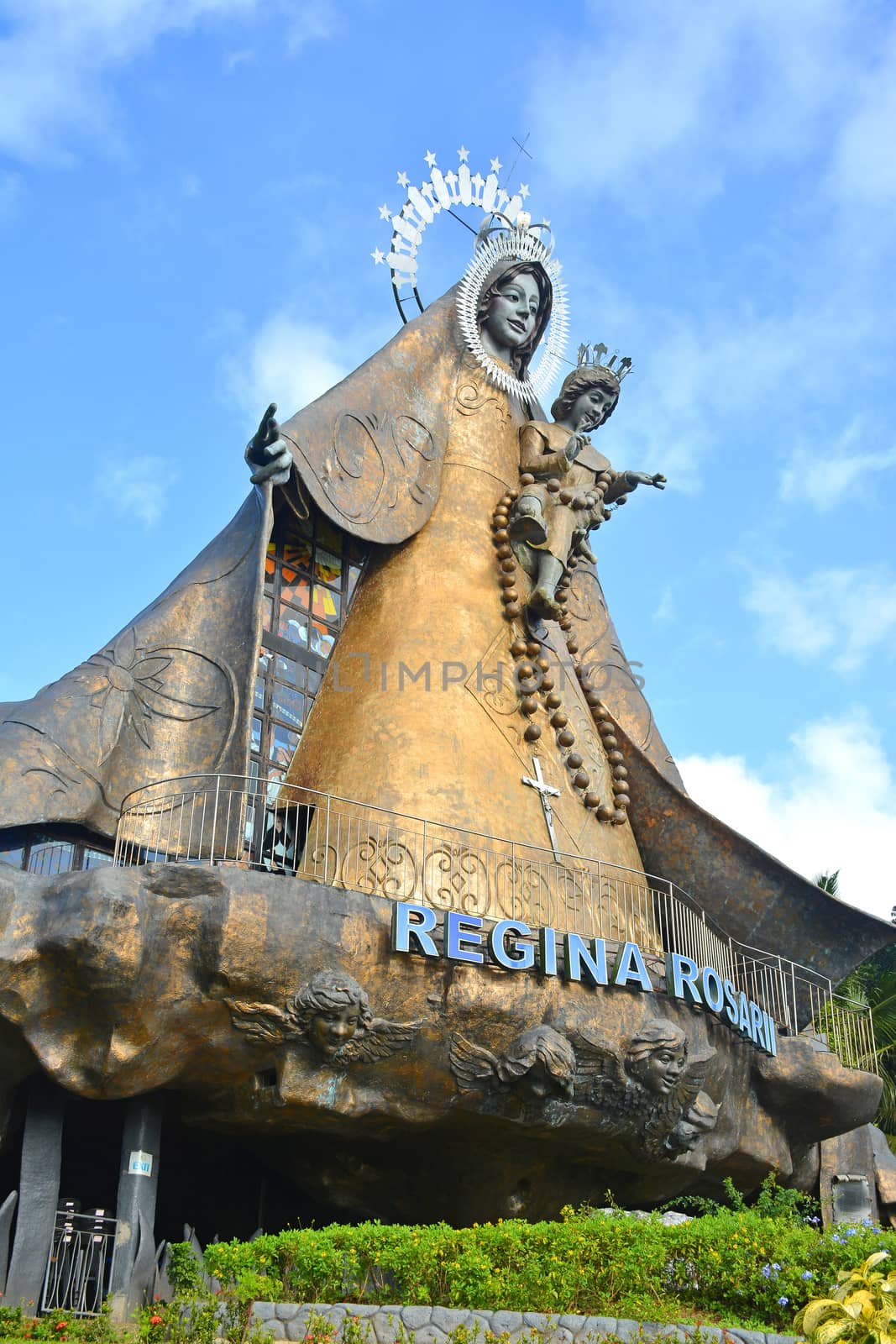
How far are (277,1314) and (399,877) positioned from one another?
193 inches

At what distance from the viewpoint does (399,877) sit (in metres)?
14.8

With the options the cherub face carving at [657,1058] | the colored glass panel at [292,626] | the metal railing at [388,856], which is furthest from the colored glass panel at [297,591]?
the cherub face carving at [657,1058]

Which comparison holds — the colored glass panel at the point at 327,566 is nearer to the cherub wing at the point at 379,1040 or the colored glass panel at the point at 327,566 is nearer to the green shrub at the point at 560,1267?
the cherub wing at the point at 379,1040

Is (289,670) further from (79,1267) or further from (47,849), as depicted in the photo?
(79,1267)

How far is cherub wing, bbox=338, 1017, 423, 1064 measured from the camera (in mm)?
13492

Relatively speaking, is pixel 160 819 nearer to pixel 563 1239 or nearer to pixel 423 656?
pixel 423 656

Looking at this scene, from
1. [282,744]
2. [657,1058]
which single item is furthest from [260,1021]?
[282,744]

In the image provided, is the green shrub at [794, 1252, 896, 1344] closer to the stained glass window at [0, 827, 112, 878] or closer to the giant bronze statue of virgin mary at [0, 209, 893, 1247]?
the giant bronze statue of virgin mary at [0, 209, 893, 1247]

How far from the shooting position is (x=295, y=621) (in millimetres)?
18047

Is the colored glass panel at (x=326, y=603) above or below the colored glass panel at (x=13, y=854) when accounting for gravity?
above

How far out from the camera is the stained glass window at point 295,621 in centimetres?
1723

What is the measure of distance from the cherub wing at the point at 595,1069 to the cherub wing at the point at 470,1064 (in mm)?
922

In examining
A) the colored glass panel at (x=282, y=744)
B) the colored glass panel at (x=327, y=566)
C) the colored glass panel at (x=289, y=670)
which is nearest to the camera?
the colored glass panel at (x=282, y=744)

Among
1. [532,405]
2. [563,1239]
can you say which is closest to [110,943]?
[563,1239]
